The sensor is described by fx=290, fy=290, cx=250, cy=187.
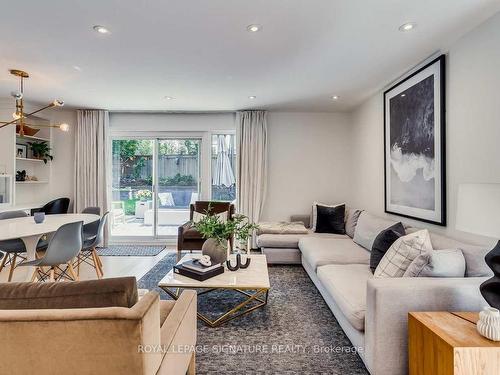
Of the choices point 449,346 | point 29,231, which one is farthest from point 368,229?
point 29,231

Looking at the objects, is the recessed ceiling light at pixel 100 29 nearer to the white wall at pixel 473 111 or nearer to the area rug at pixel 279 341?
the area rug at pixel 279 341

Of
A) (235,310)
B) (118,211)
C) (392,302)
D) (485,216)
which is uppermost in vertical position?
(485,216)

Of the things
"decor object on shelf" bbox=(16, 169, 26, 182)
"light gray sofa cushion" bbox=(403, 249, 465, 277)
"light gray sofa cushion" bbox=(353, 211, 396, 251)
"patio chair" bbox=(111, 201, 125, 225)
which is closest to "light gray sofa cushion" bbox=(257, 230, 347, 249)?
"light gray sofa cushion" bbox=(353, 211, 396, 251)

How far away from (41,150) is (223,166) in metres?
3.09

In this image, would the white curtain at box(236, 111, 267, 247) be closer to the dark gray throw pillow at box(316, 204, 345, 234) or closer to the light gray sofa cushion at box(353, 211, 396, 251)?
the dark gray throw pillow at box(316, 204, 345, 234)

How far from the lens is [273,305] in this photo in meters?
2.76

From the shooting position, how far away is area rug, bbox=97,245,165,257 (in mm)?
4672

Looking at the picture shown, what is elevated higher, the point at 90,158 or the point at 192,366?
the point at 90,158

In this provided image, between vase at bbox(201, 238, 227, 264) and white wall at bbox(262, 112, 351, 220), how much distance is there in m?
2.50

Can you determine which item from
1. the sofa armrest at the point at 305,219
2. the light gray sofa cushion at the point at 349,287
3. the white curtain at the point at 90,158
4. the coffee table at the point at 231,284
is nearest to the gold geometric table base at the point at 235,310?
the coffee table at the point at 231,284

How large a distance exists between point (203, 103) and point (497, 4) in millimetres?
3604

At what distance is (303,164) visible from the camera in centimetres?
520

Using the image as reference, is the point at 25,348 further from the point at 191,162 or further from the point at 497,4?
the point at 191,162

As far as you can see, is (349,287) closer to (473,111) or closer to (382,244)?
(382,244)
